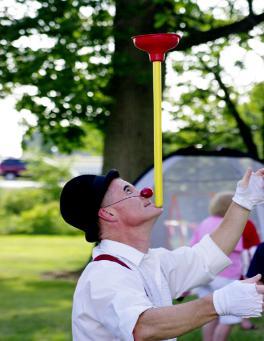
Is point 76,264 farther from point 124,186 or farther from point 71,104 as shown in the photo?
point 124,186

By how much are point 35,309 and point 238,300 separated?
7.50m

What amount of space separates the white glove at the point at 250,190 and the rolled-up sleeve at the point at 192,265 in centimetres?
23

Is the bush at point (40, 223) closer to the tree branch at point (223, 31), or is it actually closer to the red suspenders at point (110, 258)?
the tree branch at point (223, 31)

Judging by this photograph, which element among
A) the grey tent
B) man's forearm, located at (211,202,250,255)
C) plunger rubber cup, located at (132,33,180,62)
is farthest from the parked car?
plunger rubber cup, located at (132,33,180,62)

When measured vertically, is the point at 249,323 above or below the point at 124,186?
below

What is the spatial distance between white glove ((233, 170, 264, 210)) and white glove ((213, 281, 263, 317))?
2.86ft

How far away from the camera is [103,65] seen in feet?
40.2

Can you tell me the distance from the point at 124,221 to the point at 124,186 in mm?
162

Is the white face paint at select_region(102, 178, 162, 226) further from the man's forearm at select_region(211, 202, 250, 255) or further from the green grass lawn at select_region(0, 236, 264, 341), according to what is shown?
the green grass lawn at select_region(0, 236, 264, 341)

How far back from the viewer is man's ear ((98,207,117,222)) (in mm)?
3430

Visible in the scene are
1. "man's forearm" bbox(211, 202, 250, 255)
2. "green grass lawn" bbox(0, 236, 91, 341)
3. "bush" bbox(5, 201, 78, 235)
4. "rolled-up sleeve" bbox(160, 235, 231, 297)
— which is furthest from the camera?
"bush" bbox(5, 201, 78, 235)

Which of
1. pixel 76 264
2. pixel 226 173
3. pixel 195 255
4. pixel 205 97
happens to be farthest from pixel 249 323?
pixel 205 97

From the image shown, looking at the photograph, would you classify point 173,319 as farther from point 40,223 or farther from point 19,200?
point 19,200

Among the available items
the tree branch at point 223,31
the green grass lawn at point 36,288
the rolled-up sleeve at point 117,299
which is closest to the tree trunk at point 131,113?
the tree branch at point 223,31
